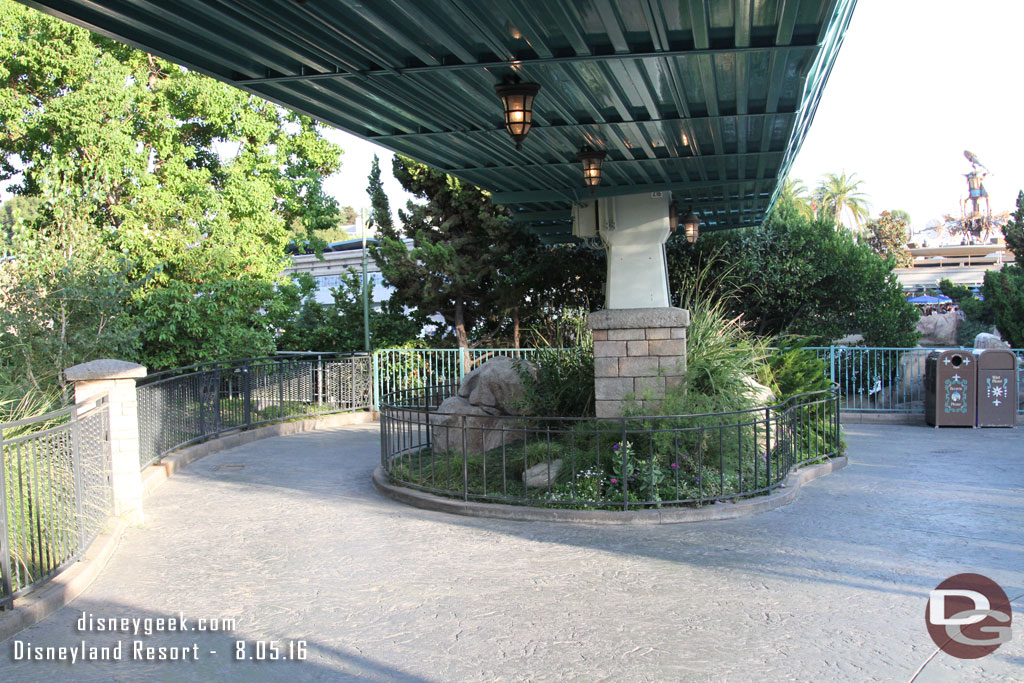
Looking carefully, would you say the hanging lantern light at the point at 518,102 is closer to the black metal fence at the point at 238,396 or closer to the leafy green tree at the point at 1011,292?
the black metal fence at the point at 238,396

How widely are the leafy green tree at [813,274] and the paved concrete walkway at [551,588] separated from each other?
11472mm

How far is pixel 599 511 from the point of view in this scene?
26.4ft

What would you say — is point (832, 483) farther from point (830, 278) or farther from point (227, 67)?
point (830, 278)

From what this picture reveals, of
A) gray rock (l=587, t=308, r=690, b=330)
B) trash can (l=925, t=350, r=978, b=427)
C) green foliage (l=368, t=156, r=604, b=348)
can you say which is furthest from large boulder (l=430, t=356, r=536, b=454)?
green foliage (l=368, t=156, r=604, b=348)

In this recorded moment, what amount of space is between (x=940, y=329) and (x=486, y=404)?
96.4ft

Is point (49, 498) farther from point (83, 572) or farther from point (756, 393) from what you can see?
point (756, 393)

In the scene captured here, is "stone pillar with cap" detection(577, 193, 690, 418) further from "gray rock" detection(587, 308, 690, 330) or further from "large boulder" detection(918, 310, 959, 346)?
"large boulder" detection(918, 310, 959, 346)

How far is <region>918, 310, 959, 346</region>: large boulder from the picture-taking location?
111 ft

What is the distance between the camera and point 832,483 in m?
9.88

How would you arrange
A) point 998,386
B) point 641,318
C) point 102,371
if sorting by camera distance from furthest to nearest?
point 998,386 < point 641,318 < point 102,371

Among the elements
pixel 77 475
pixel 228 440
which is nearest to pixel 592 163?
pixel 77 475

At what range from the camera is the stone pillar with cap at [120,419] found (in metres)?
8.16

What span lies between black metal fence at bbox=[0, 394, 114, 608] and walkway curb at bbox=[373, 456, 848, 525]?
10.0 feet

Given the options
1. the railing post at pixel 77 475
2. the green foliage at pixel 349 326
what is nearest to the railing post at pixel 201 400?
the railing post at pixel 77 475
